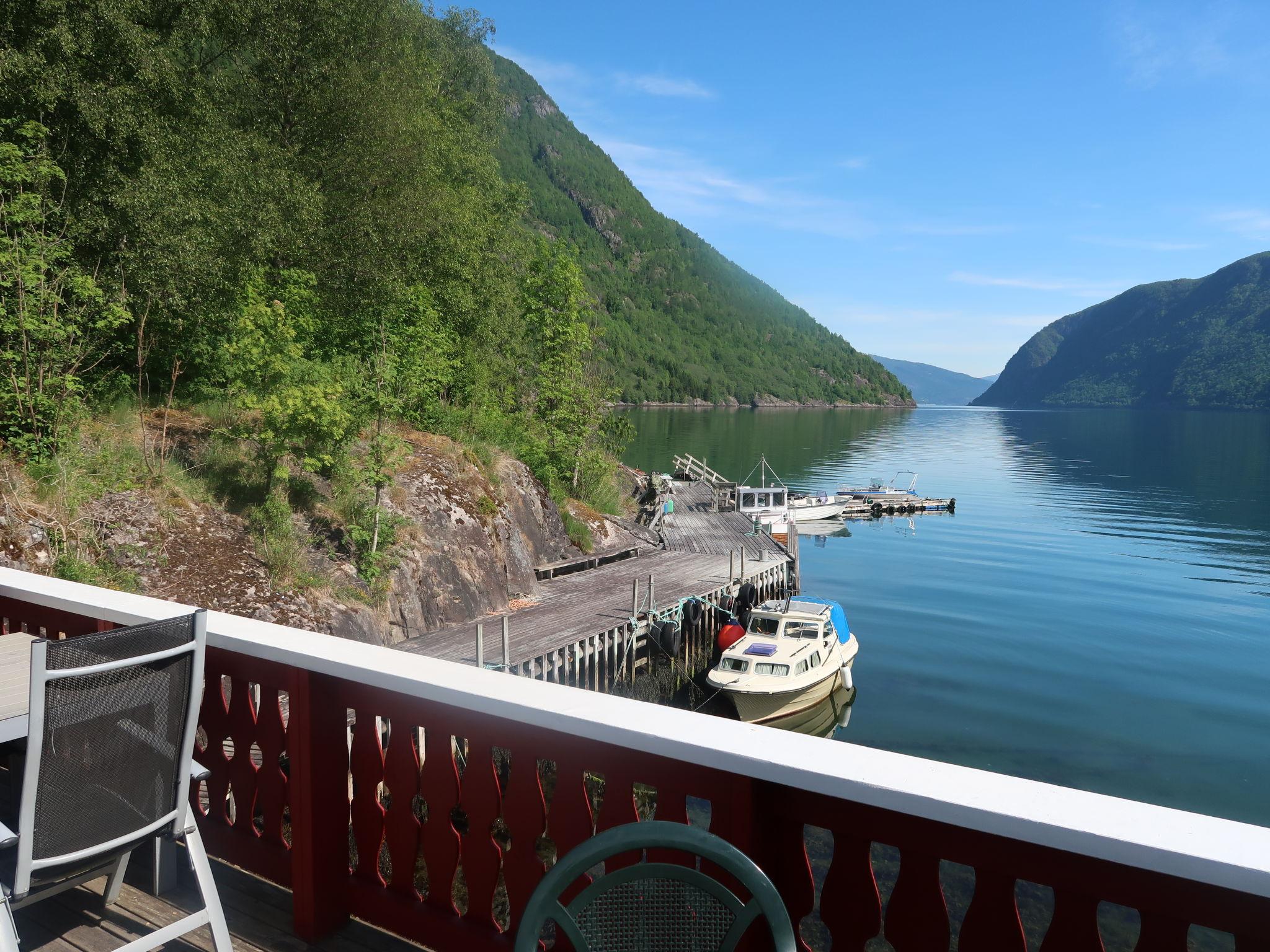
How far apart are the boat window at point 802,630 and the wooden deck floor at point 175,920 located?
16.3 m

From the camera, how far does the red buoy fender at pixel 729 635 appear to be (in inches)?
777

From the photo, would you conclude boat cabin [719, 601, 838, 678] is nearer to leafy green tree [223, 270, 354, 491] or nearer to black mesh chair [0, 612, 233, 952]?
leafy green tree [223, 270, 354, 491]

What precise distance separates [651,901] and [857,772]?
0.50 m

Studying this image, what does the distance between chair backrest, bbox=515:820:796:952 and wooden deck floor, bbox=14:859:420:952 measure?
166 cm

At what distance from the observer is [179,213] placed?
514 inches

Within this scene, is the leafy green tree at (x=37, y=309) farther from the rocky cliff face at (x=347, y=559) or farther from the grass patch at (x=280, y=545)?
the grass patch at (x=280, y=545)

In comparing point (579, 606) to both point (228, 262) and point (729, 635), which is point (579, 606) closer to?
point (729, 635)

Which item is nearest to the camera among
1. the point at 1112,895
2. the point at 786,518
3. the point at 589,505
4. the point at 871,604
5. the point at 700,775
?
the point at 1112,895

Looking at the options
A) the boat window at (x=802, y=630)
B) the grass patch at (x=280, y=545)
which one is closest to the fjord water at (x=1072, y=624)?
the boat window at (x=802, y=630)

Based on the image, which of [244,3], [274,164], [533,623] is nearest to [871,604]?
[533,623]

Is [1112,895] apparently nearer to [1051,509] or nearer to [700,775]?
[700,775]

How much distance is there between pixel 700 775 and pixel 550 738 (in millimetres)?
469

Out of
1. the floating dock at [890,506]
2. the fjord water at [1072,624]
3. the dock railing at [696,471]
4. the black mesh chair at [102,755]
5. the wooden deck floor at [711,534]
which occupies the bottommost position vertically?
the fjord water at [1072,624]

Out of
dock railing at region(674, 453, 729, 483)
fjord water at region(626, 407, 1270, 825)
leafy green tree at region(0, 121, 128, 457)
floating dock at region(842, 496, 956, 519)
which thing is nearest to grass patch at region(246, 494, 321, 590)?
leafy green tree at region(0, 121, 128, 457)
